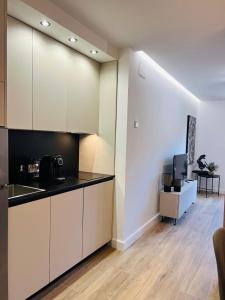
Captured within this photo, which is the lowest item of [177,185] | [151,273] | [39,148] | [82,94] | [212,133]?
[151,273]

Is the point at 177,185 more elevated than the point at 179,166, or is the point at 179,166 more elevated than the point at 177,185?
the point at 179,166

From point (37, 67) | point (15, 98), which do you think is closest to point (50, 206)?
point (15, 98)

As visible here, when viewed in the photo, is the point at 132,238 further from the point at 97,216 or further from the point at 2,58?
the point at 2,58

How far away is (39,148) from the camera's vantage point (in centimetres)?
264

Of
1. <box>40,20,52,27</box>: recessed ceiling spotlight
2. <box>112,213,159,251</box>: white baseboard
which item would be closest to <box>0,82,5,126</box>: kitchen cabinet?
<box>40,20,52,27</box>: recessed ceiling spotlight

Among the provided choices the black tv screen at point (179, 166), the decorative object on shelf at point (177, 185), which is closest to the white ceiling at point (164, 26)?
the black tv screen at point (179, 166)

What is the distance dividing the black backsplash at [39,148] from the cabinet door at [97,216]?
0.51 meters

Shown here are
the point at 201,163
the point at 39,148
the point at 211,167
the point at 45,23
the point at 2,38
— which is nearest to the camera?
A: the point at 2,38

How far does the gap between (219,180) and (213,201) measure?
1.02 meters

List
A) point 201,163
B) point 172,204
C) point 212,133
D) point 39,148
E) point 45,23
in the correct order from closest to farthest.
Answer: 1. point 45,23
2. point 39,148
3. point 172,204
4. point 201,163
5. point 212,133

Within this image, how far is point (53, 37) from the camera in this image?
2.28 m

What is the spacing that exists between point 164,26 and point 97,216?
212 cm

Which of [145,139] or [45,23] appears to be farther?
[145,139]

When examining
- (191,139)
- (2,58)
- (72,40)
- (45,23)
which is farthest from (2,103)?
(191,139)
